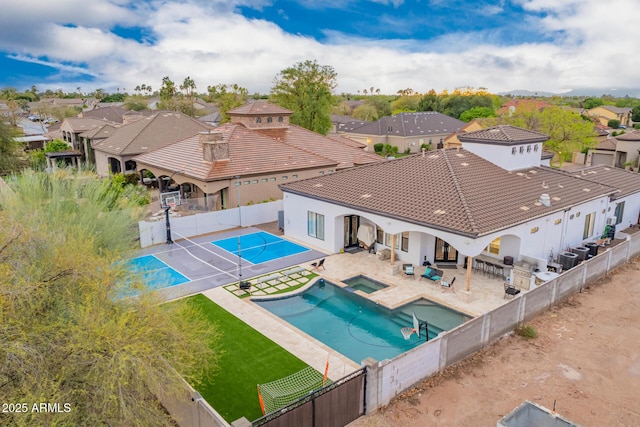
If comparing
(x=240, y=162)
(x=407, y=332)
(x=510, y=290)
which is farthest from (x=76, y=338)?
(x=240, y=162)

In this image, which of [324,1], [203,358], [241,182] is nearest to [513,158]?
[241,182]

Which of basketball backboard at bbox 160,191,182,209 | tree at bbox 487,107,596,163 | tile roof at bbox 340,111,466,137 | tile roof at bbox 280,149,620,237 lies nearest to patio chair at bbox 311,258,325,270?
tile roof at bbox 280,149,620,237

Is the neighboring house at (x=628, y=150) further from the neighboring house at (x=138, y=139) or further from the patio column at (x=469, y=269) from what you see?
the neighboring house at (x=138, y=139)

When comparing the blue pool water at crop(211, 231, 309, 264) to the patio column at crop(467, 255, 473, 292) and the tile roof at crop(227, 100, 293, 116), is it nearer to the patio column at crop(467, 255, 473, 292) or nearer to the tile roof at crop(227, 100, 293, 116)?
the patio column at crop(467, 255, 473, 292)

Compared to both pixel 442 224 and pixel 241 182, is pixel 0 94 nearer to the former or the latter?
pixel 241 182

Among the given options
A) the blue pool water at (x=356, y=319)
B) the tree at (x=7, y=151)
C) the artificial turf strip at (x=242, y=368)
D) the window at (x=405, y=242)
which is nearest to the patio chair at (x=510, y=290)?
the blue pool water at (x=356, y=319)

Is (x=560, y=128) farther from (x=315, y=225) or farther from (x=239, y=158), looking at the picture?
(x=315, y=225)
